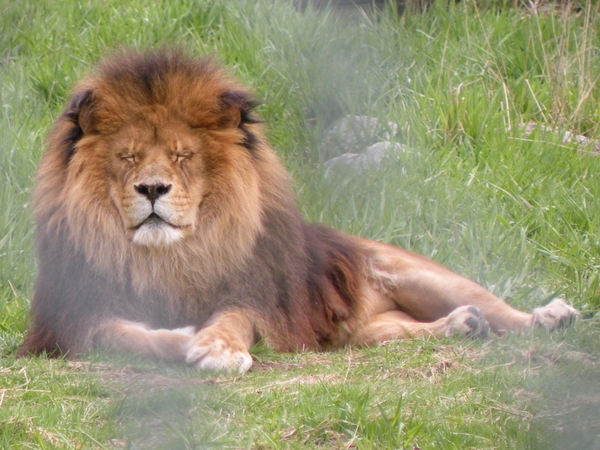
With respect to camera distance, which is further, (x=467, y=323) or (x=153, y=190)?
(x=467, y=323)

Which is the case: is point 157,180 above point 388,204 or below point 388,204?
above

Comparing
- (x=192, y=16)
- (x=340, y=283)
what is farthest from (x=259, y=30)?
(x=340, y=283)

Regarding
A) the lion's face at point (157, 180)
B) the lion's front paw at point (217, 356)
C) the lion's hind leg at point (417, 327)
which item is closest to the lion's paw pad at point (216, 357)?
the lion's front paw at point (217, 356)

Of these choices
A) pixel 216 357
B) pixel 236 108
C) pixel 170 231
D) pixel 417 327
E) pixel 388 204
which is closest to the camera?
pixel 216 357

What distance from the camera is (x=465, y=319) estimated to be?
9.52 ft

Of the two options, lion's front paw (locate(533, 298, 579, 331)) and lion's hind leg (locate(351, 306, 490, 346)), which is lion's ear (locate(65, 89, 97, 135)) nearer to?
Result: lion's hind leg (locate(351, 306, 490, 346))

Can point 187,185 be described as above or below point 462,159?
above

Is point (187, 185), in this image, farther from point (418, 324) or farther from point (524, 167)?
point (524, 167)

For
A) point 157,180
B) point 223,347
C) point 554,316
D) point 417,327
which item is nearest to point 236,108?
point 157,180

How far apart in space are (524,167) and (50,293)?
2413 mm

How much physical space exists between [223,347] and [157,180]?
0.48 metres

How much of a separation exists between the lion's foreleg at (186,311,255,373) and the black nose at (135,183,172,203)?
0.39 meters

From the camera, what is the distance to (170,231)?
8.78 feet

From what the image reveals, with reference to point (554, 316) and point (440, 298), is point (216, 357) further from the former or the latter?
point (554, 316)
